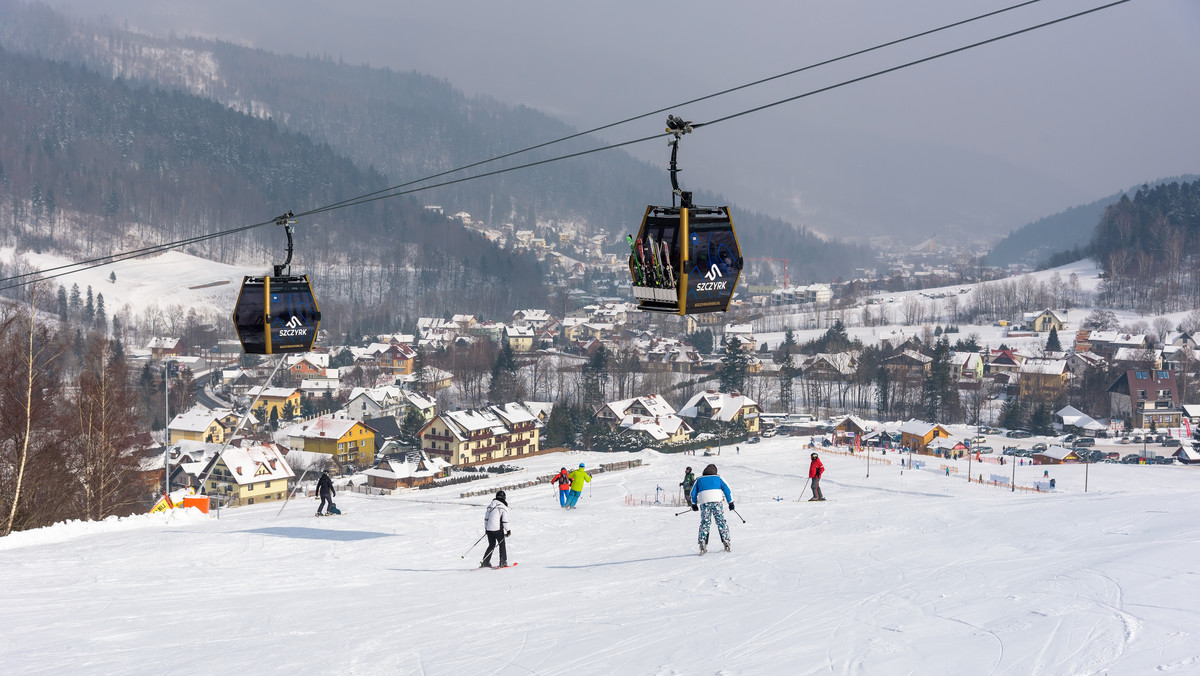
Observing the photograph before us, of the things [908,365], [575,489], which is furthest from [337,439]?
[908,365]

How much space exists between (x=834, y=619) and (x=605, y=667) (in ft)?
6.24

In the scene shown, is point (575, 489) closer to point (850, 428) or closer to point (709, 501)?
point (709, 501)

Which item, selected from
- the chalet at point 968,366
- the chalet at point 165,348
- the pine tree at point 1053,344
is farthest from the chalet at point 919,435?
the chalet at point 165,348

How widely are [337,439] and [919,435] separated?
117 ft

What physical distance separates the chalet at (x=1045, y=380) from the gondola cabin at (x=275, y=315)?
70.1m

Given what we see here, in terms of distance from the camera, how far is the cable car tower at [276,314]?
1445cm

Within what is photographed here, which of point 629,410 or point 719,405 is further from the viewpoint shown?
point 719,405

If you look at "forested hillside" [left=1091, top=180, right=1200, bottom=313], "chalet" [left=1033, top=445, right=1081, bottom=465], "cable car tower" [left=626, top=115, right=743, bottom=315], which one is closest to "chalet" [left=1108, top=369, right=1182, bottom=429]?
"chalet" [left=1033, top=445, right=1081, bottom=465]

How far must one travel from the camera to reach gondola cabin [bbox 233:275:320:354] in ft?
47.4

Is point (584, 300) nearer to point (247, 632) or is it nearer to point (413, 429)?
point (413, 429)

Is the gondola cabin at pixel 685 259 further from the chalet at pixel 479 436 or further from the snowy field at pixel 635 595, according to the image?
the chalet at pixel 479 436

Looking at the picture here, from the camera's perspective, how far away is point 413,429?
2379 inches

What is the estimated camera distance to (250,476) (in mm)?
42281

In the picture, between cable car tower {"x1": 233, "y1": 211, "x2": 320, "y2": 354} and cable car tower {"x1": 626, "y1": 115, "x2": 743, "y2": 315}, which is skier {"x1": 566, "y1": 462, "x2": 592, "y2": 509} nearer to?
cable car tower {"x1": 233, "y1": 211, "x2": 320, "y2": 354}
